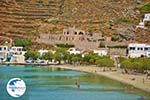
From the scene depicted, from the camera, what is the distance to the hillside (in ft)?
344

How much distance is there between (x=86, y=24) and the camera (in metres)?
108

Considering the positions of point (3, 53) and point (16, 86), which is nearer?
point (16, 86)

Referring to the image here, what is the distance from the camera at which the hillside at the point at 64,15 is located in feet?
344

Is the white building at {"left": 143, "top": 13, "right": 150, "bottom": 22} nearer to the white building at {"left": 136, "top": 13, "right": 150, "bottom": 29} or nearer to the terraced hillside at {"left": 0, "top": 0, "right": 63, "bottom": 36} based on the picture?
the white building at {"left": 136, "top": 13, "right": 150, "bottom": 29}

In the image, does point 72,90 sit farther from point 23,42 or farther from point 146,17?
point 146,17

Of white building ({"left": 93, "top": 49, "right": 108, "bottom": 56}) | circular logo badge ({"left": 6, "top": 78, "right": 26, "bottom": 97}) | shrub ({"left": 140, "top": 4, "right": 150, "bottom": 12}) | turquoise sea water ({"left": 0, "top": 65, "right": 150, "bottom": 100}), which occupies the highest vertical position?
shrub ({"left": 140, "top": 4, "right": 150, "bottom": 12})

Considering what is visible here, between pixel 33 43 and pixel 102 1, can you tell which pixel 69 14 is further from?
pixel 33 43

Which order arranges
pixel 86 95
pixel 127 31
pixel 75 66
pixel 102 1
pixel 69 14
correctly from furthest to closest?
pixel 102 1 < pixel 69 14 < pixel 127 31 < pixel 75 66 < pixel 86 95

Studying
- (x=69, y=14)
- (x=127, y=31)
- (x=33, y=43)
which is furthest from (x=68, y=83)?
(x=69, y=14)

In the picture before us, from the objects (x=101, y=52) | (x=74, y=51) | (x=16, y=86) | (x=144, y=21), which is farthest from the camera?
(x=144, y=21)

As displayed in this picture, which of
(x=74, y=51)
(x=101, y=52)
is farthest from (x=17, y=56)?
(x=101, y=52)

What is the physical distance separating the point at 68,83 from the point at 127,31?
4869 cm

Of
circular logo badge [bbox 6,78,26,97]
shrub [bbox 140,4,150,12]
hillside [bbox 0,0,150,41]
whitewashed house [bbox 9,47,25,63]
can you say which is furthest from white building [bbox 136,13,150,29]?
circular logo badge [bbox 6,78,26,97]

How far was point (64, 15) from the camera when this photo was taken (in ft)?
371
